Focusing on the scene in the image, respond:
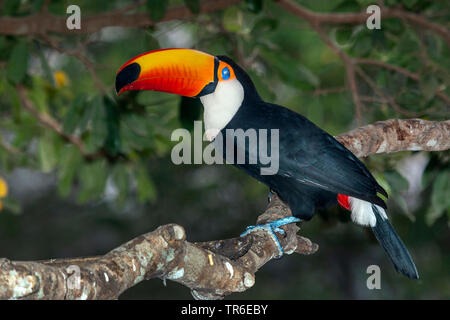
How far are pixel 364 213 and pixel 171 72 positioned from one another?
4.10 ft

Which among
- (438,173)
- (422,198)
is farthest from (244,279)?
(422,198)

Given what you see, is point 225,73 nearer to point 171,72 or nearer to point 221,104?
point 221,104

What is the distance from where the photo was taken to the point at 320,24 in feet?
15.5

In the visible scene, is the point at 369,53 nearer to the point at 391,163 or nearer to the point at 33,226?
the point at 391,163

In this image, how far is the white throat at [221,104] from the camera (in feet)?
11.2

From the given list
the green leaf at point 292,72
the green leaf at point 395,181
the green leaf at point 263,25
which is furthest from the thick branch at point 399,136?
the green leaf at point 263,25

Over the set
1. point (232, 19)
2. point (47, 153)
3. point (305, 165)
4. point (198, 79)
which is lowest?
point (305, 165)

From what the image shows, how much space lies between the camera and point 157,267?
2.08 meters

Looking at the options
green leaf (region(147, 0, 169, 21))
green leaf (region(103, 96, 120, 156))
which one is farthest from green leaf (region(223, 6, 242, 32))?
green leaf (region(103, 96, 120, 156))

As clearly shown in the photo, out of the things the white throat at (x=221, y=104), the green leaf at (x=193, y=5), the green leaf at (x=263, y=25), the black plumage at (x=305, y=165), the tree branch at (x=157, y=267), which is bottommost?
the tree branch at (x=157, y=267)

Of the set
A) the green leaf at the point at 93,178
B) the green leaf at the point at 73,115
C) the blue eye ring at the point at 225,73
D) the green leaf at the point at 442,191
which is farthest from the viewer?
the green leaf at the point at 93,178

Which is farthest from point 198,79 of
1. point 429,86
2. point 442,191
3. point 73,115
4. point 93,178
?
point 93,178

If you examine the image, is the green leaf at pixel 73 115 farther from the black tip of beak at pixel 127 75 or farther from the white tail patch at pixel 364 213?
the white tail patch at pixel 364 213

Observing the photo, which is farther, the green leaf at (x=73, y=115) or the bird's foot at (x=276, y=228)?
the green leaf at (x=73, y=115)
